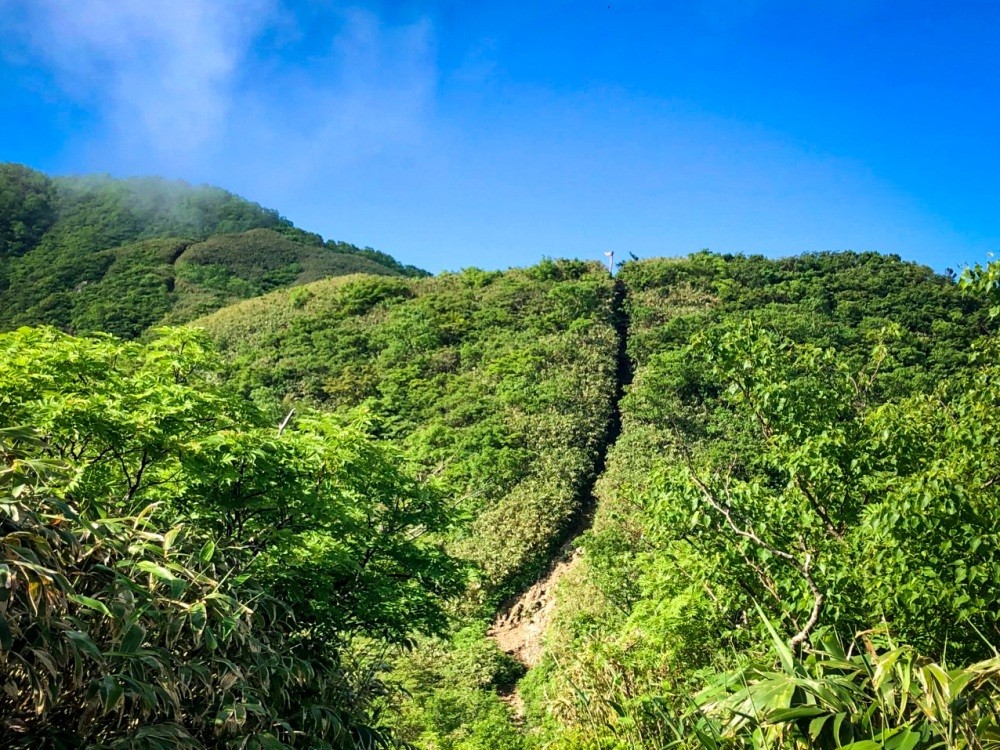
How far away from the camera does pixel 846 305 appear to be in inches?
1267

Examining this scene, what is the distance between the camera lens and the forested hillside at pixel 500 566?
251 cm

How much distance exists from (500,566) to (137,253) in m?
41.7

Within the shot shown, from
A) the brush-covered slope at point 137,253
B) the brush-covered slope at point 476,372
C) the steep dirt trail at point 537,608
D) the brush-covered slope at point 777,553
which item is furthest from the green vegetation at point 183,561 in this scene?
the brush-covered slope at point 137,253

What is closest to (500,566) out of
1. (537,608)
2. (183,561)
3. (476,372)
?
(537,608)

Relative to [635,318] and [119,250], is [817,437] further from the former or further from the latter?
[119,250]

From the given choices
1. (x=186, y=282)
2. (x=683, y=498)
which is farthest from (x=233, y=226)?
(x=683, y=498)

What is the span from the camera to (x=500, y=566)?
18.2 m

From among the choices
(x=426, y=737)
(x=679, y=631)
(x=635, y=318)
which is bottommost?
(x=426, y=737)

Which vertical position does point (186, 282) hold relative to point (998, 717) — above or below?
above

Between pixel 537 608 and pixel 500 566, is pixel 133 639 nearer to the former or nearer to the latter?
pixel 537 608

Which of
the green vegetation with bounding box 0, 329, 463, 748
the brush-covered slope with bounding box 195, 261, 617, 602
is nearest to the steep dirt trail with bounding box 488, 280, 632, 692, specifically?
the brush-covered slope with bounding box 195, 261, 617, 602

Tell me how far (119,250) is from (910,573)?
54.6 meters

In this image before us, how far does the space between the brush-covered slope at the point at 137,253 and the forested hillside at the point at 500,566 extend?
1066 inches

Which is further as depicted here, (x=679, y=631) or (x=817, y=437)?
(x=679, y=631)
